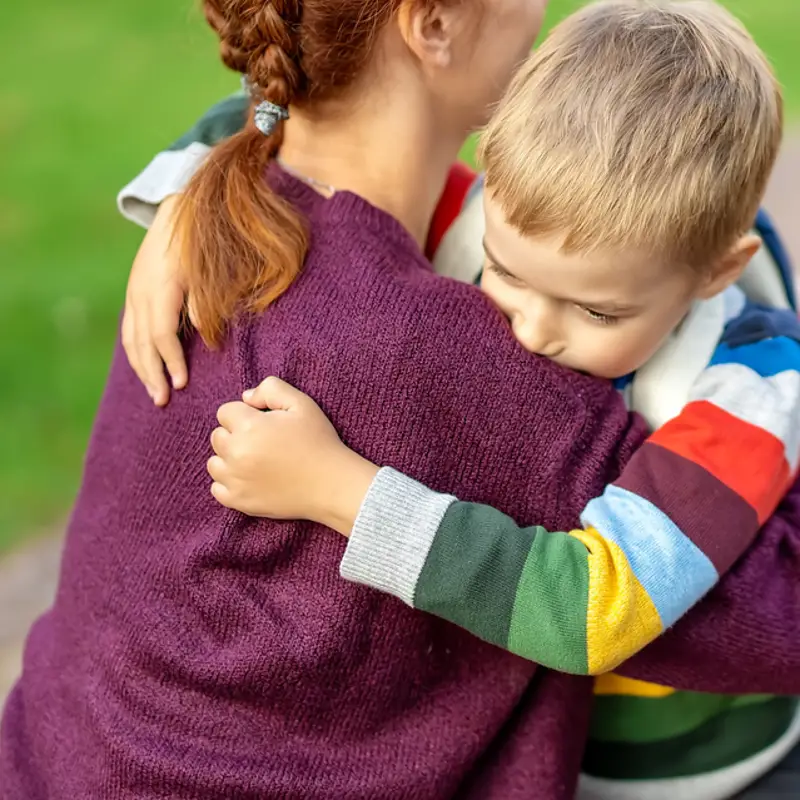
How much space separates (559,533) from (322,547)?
335 mm

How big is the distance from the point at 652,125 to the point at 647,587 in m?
0.63

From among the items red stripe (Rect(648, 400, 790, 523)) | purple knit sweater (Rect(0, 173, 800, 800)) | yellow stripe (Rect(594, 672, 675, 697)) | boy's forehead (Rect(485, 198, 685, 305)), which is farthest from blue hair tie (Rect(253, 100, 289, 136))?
yellow stripe (Rect(594, 672, 675, 697))

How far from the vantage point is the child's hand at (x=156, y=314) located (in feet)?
5.67

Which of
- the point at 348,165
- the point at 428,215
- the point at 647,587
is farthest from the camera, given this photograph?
the point at 428,215

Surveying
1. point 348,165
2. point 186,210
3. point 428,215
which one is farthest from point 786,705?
point 186,210

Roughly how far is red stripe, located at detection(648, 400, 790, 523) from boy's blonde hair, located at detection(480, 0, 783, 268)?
24cm

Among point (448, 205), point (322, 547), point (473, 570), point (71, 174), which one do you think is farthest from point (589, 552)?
point (71, 174)

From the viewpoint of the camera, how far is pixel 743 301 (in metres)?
1.90

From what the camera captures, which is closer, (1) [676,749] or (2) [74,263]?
(1) [676,749]

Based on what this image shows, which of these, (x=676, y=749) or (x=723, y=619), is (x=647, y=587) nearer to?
(x=723, y=619)

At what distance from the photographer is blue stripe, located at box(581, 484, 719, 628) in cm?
150

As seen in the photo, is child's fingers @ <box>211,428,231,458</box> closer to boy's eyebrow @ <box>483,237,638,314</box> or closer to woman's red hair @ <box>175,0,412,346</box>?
woman's red hair @ <box>175,0,412,346</box>

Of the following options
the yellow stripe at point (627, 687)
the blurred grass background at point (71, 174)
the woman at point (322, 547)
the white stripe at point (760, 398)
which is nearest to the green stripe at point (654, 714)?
the yellow stripe at point (627, 687)

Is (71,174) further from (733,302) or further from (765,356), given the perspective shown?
(765,356)
